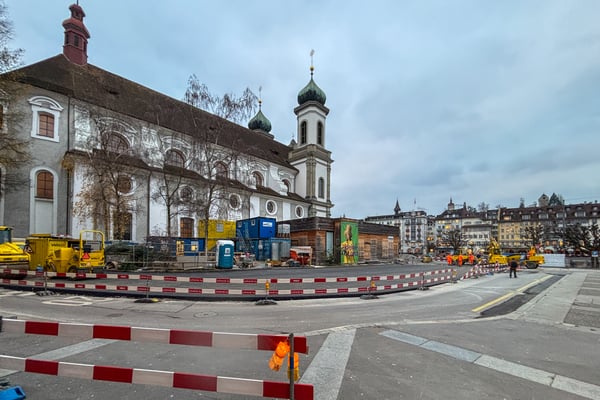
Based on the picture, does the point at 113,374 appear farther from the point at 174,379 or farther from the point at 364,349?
the point at 364,349

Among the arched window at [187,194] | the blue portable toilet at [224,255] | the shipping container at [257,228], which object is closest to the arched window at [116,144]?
the arched window at [187,194]

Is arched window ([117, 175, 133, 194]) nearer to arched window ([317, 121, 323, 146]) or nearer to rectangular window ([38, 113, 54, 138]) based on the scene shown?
rectangular window ([38, 113, 54, 138])

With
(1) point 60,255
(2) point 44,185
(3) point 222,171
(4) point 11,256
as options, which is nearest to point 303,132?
(3) point 222,171

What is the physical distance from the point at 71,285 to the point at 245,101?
1707 centimetres

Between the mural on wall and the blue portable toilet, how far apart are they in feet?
46.7

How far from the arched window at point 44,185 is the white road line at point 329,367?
2882 centimetres

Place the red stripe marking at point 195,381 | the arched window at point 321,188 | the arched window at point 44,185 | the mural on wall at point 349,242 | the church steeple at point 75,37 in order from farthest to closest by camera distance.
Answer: the arched window at point 321,188, the mural on wall at point 349,242, the church steeple at point 75,37, the arched window at point 44,185, the red stripe marking at point 195,381

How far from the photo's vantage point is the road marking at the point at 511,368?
3.89m

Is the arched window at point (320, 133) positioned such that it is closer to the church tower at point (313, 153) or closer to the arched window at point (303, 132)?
the church tower at point (313, 153)

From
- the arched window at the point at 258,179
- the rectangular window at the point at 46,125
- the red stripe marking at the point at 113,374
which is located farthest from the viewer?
the arched window at the point at 258,179

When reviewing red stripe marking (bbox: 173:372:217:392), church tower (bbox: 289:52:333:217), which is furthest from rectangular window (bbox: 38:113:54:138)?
church tower (bbox: 289:52:333:217)

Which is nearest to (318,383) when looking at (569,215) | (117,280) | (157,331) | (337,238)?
(157,331)

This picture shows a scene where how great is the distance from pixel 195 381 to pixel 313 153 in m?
48.1

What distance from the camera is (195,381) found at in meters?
2.71
